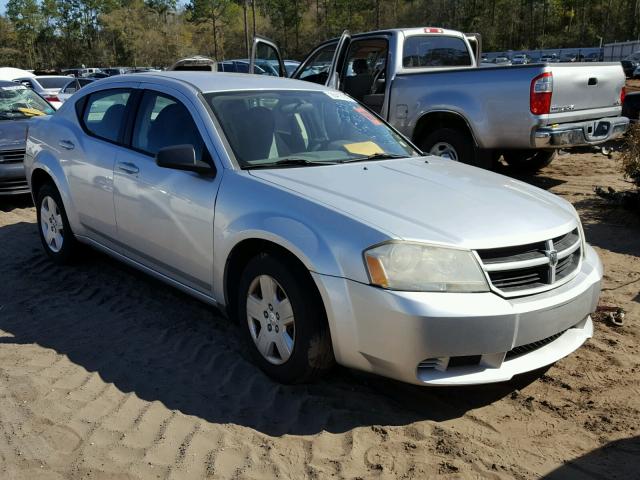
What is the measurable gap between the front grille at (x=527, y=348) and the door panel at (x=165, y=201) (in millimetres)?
1751

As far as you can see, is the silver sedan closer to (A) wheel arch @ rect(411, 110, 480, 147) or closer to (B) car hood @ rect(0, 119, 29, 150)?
(A) wheel arch @ rect(411, 110, 480, 147)

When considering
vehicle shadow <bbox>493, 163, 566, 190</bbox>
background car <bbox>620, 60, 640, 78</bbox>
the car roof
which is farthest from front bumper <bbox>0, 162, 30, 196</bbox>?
background car <bbox>620, 60, 640, 78</bbox>

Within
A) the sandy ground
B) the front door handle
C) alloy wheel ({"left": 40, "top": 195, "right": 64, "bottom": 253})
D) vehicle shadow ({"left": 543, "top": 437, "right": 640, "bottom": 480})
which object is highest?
the front door handle

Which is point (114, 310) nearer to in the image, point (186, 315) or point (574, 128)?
point (186, 315)

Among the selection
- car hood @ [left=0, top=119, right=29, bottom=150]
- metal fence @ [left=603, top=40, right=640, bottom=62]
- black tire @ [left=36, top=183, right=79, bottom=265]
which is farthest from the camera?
metal fence @ [left=603, top=40, right=640, bottom=62]

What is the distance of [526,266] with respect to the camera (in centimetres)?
300

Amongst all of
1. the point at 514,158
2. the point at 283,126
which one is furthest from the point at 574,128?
the point at 283,126

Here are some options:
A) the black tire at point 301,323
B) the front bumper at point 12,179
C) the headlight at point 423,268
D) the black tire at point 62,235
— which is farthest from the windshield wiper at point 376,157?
the front bumper at point 12,179

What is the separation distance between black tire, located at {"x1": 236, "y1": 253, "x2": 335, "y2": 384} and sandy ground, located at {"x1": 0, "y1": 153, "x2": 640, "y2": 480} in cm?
15

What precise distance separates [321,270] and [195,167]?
115cm

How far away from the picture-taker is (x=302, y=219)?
3.14 metres

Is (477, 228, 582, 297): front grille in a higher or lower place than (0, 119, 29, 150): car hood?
lower

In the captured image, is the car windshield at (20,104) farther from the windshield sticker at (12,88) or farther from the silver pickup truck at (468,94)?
the silver pickup truck at (468,94)

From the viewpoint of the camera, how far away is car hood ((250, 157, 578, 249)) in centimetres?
300
